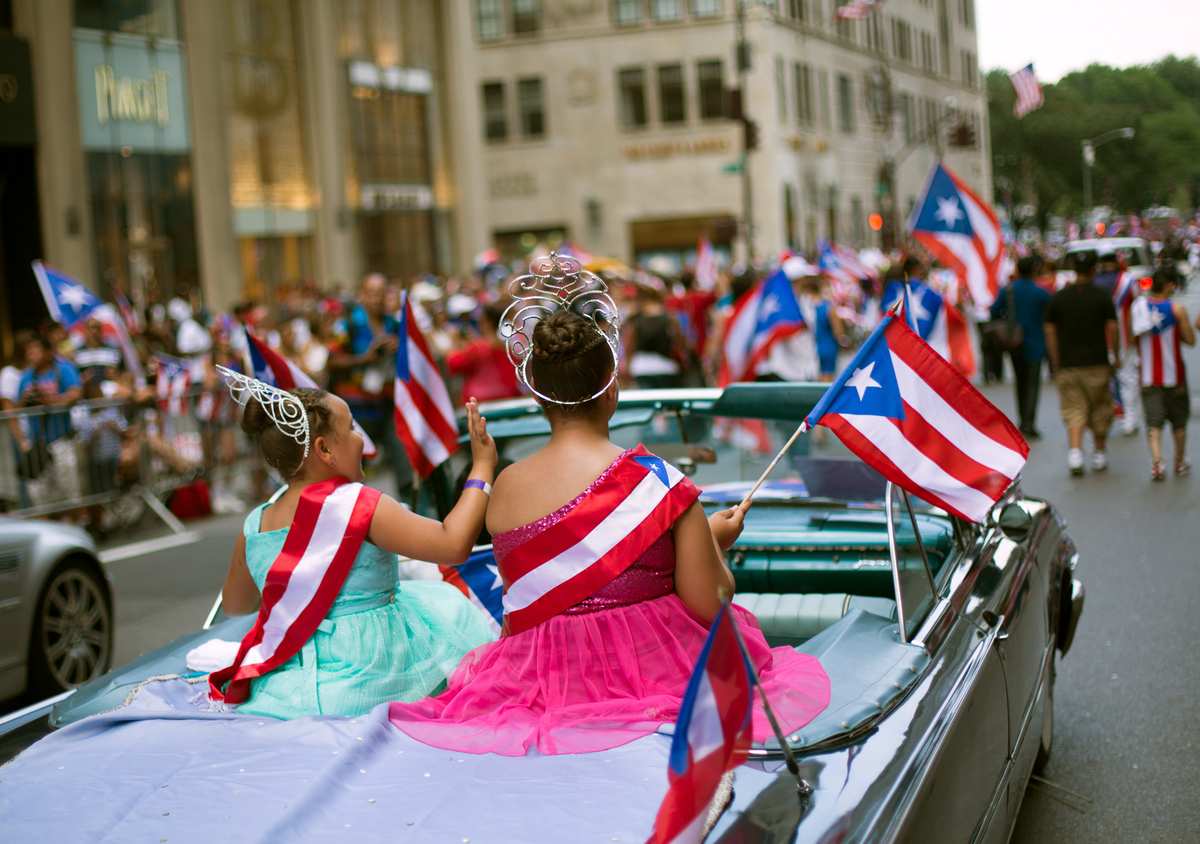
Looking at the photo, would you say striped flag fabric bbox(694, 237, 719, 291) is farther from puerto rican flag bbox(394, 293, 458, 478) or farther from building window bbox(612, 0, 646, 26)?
building window bbox(612, 0, 646, 26)

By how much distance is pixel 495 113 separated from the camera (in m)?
46.6

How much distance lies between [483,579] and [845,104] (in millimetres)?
52388

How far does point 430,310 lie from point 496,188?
29.7 metres

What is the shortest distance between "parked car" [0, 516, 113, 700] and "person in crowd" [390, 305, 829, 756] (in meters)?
3.65

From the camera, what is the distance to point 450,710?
282cm

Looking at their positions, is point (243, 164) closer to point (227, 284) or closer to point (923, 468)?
Result: point (227, 284)

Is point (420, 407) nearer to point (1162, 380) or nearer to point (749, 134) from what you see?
point (1162, 380)

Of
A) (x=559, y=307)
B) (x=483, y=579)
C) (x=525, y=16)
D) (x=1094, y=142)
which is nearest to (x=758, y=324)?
(x=483, y=579)

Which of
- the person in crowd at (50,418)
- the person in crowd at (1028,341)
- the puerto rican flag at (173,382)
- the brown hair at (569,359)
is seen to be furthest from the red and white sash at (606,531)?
the person in crowd at (1028,341)

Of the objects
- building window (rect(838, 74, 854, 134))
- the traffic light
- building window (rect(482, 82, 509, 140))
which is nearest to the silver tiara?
the traffic light

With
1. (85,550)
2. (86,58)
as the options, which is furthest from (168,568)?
(86,58)

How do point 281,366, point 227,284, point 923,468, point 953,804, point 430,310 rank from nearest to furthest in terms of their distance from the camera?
point 953,804, point 923,468, point 281,366, point 430,310, point 227,284

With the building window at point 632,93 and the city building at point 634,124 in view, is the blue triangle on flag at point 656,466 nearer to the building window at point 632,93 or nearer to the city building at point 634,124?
the city building at point 634,124

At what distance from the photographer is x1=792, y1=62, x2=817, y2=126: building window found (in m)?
47.6
